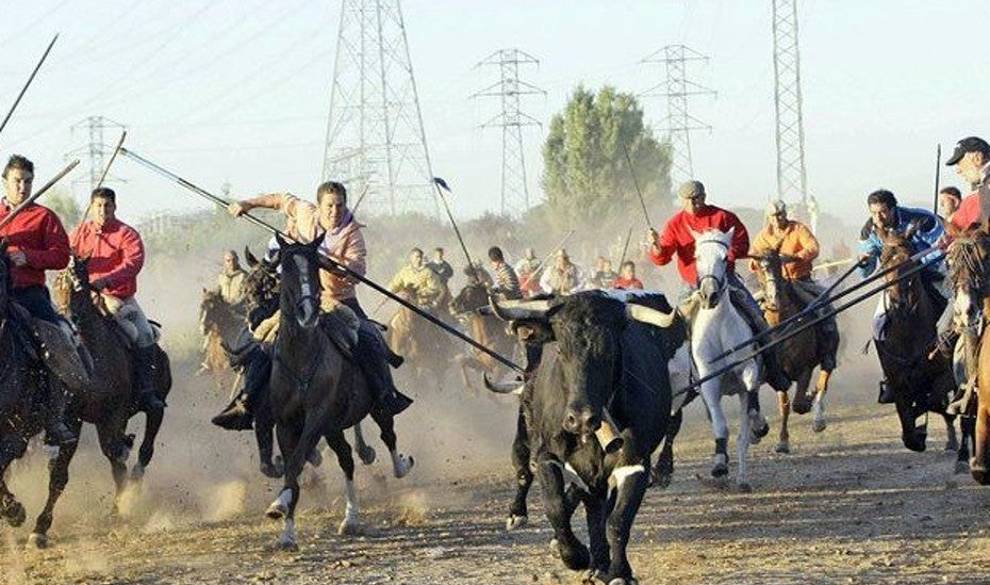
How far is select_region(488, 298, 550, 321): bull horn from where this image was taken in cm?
1102

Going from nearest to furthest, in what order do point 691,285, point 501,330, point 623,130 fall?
point 691,285, point 501,330, point 623,130

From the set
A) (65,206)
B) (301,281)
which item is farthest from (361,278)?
(65,206)

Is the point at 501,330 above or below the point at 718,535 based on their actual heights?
above

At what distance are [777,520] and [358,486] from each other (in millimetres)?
5240

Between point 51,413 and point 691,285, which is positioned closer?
point 51,413

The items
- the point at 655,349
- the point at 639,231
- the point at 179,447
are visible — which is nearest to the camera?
the point at 655,349

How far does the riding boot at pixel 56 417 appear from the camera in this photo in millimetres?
14547

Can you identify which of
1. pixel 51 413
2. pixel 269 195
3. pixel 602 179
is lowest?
pixel 51 413

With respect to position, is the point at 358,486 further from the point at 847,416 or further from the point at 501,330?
the point at 501,330

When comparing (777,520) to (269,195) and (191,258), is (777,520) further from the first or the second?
(191,258)

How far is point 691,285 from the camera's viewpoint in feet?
59.0

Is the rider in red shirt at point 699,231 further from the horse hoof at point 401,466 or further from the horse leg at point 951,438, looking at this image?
the horse hoof at point 401,466

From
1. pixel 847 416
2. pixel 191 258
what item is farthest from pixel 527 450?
pixel 191 258

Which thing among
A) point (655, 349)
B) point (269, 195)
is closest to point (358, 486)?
point (269, 195)
